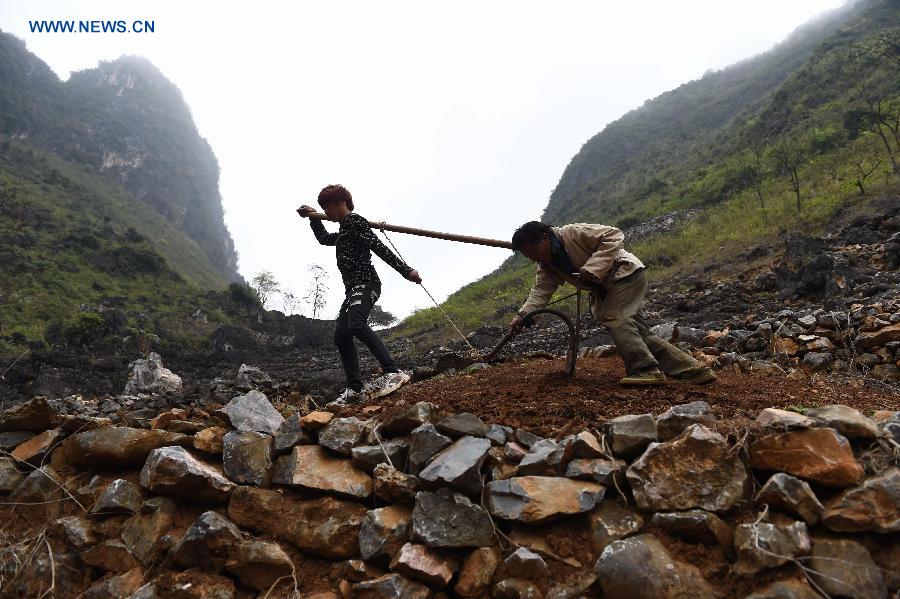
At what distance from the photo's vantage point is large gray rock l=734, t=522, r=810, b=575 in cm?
174

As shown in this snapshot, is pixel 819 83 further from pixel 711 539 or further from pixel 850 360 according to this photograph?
pixel 711 539

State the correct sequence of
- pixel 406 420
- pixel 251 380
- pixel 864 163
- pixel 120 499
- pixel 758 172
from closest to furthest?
pixel 120 499 < pixel 406 420 < pixel 251 380 < pixel 864 163 < pixel 758 172

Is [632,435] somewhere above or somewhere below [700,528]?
above

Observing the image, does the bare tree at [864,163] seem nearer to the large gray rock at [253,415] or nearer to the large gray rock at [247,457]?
the large gray rock at [253,415]

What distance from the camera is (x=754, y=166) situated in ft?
81.5

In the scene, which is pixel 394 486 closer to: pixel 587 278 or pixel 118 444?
pixel 118 444

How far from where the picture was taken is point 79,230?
140 ft

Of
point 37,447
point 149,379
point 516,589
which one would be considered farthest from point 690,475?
point 149,379

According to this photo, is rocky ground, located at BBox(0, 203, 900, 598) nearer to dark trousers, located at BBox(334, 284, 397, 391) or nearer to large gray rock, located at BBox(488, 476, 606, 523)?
large gray rock, located at BBox(488, 476, 606, 523)

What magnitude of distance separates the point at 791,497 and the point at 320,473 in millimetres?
2080

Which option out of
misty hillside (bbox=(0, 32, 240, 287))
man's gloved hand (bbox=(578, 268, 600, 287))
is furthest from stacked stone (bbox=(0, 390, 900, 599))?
misty hillside (bbox=(0, 32, 240, 287))

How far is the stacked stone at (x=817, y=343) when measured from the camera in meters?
4.14

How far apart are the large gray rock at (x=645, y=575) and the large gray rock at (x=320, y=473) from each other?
45.6 inches

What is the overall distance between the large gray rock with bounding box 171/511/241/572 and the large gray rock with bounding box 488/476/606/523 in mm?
1207
